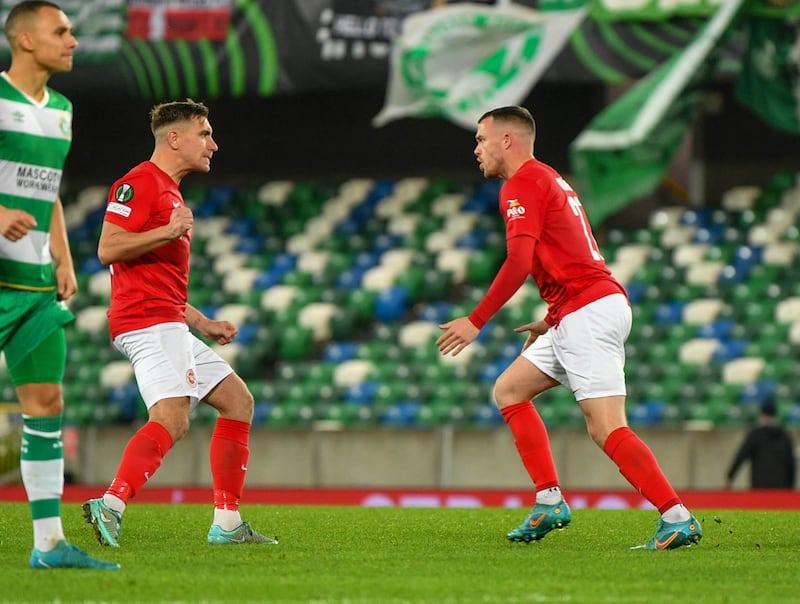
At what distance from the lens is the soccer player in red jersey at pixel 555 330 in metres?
6.40

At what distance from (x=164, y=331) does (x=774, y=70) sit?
12.1m

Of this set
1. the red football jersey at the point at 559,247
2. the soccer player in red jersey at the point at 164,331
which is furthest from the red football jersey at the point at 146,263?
the red football jersey at the point at 559,247

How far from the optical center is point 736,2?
16422 millimetres

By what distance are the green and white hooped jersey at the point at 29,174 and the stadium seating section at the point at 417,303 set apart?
1002cm

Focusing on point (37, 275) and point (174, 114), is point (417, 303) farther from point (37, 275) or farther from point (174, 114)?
point (37, 275)

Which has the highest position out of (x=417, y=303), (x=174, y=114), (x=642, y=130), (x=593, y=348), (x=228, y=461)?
(x=642, y=130)

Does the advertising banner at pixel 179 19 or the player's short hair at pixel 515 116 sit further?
the advertising banner at pixel 179 19

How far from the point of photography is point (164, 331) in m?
6.52

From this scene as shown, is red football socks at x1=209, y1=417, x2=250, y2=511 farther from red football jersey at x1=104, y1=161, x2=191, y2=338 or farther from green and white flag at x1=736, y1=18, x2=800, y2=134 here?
green and white flag at x1=736, y1=18, x2=800, y2=134

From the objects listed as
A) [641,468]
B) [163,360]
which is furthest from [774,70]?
[163,360]

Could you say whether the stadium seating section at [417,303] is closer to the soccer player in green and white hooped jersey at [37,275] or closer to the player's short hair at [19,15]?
the soccer player in green and white hooped jersey at [37,275]

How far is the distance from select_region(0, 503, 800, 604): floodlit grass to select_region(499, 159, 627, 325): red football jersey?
113 centimetres

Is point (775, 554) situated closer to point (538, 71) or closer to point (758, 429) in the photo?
point (758, 429)

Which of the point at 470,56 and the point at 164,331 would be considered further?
the point at 470,56
